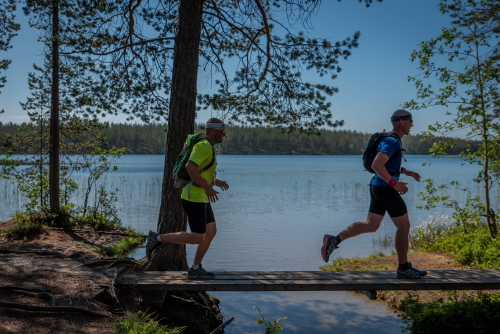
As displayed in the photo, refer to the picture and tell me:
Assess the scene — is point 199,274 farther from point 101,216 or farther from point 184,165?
point 101,216

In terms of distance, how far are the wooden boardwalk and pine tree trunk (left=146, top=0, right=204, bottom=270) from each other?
3.95 feet

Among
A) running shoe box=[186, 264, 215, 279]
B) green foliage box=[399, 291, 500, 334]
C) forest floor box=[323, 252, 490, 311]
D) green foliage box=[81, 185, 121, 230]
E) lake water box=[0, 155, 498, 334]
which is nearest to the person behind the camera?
green foliage box=[399, 291, 500, 334]

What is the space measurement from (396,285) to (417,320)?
37.9 inches


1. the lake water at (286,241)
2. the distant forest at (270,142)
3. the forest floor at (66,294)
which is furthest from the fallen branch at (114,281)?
the distant forest at (270,142)

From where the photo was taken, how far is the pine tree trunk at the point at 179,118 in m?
7.29

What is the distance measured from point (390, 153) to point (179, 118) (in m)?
3.58

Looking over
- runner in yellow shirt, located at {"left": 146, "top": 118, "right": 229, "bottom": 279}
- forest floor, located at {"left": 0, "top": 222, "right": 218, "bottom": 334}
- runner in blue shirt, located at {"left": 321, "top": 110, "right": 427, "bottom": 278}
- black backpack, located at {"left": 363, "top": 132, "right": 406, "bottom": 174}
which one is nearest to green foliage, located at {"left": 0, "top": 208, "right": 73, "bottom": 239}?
forest floor, located at {"left": 0, "top": 222, "right": 218, "bottom": 334}

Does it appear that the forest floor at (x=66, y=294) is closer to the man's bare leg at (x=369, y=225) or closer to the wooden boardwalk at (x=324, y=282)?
the wooden boardwalk at (x=324, y=282)

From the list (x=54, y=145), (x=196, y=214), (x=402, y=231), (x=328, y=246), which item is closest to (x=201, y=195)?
(x=196, y=214)

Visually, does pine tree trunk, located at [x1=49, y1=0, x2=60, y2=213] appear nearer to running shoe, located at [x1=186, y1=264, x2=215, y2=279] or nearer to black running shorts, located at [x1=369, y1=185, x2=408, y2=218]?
running shoe, located at [x1=186, y1=264, x2=215, y2=279]

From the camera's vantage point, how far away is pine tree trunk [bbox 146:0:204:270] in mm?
7289

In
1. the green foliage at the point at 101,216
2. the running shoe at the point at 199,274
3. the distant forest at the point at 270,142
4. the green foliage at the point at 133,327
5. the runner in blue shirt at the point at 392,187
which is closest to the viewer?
the green foliage at the point at 133,327

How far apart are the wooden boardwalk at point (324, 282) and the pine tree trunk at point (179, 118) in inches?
47.4

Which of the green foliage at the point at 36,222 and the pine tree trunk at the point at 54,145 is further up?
the pine tree trunk at the point at 54,145
